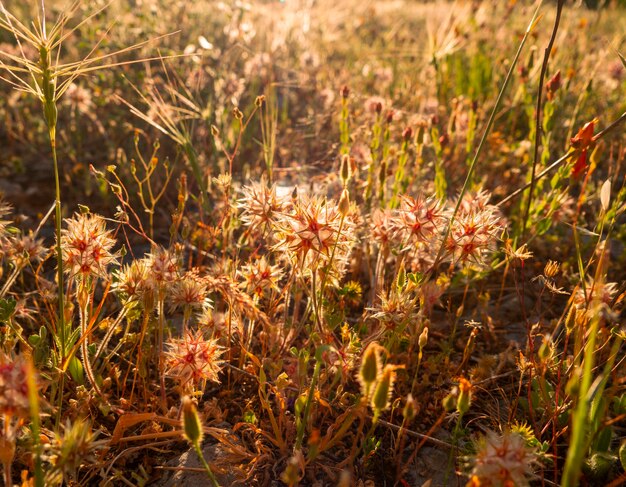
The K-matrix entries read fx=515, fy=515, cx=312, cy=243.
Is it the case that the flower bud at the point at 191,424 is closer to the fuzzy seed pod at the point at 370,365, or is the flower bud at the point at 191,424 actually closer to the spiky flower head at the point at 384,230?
the fuzzy seed pod at the point at 370,365

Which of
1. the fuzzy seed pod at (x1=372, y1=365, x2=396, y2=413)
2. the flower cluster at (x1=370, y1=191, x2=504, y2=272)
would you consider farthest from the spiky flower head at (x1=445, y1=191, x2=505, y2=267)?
the fuzzy seed pod at (x1=372, y1=365, x2=396, y2=413)

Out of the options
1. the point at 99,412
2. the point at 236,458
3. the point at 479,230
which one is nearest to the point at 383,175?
the point at 479,230

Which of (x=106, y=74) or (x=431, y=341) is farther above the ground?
(x=106, y=74)

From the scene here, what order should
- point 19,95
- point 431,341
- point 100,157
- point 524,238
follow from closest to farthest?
point 431,341 < point 524,238 < point 100,157 < point 19,95

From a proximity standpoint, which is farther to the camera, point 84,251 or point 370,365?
point 84,251

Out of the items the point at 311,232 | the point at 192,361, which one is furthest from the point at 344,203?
the point at 192,361

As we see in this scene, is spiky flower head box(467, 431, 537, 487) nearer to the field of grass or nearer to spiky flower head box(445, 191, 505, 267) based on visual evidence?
the field of grass

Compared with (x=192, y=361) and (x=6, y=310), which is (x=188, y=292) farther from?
(x=6, y=310)

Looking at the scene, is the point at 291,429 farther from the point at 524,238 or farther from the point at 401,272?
the point at 524,238
